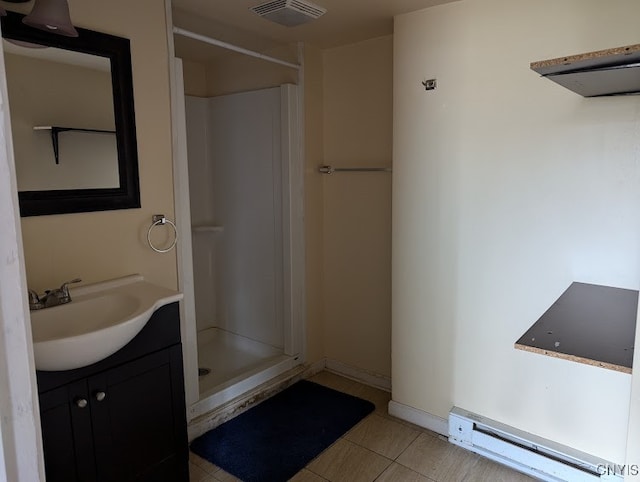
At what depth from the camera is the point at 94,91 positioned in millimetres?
1813

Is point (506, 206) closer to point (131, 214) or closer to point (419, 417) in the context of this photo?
point (419, 417)

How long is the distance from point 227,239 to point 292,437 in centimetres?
150

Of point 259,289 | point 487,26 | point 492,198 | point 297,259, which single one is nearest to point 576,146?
point 492,198

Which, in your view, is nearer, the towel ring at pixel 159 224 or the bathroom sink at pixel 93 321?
the bathroom sink at pixel 93 321

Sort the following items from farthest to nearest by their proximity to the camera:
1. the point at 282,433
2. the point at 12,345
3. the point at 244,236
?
the point at 244,236
the point at 282,433
the point at 12,345

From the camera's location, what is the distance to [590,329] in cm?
140

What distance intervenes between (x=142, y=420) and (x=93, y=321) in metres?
0.40

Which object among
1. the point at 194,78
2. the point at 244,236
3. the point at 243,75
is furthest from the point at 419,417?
the point at 194,78

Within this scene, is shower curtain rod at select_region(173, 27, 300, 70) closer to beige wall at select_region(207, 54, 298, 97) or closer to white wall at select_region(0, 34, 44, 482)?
beige wall at select_region(207, 54, 298, 97)

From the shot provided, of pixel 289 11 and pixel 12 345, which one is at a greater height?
pixel 289 11

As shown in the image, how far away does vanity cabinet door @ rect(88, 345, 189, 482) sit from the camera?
5.09ft

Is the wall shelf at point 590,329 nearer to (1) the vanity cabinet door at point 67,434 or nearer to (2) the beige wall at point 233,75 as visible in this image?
(1) the vanity cabinet door at point 67,434

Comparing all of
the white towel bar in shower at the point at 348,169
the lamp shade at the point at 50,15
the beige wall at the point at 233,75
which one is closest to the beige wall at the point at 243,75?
the beige wall at the point at 233,75

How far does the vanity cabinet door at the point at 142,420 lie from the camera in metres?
1.55
